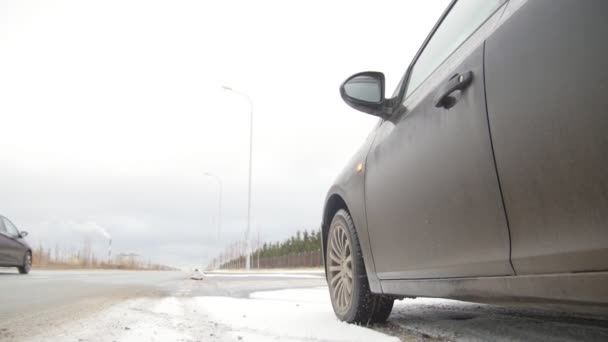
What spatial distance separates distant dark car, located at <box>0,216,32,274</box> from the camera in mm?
10317

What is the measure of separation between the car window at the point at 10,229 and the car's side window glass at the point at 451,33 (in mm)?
11170

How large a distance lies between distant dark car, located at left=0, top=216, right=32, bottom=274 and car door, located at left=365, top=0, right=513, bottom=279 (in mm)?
10438

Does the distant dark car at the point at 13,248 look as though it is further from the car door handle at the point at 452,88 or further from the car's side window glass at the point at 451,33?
the car door handle at the point at 452,88

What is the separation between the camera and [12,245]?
10703mm

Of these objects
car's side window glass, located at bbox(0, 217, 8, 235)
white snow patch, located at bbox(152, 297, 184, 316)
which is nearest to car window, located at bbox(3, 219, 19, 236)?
car's side window glass, located at bbox(0, 217, 8, 235)

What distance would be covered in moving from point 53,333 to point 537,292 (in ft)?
6.92

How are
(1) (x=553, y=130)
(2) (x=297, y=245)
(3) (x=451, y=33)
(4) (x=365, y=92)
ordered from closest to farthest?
(1) (x=553, y=130) → (3) (x=451, y=33) → (4) (x=365, y=92) → (2) (x=297, y=245)

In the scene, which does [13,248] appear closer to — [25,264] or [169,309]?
[25,264]

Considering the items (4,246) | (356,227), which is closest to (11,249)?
(4,246)

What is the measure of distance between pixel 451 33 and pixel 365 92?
1.92 ft

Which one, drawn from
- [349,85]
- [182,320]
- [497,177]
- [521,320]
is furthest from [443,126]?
[182,320]

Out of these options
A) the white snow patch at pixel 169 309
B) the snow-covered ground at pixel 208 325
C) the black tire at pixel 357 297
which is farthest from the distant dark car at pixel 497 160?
the white snow patch at pixel 169 309

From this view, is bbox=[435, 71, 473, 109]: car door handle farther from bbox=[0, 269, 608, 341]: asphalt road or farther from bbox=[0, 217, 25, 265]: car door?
bbox=[0, 217, 25, 265]: car door

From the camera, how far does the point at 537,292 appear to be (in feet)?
4.52
